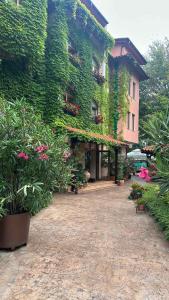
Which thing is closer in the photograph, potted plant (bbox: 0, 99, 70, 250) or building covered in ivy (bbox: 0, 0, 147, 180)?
potted plant (bbox: 0, 99, 70, 250)

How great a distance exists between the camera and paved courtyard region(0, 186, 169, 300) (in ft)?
12.6

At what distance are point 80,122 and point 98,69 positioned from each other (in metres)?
5.40

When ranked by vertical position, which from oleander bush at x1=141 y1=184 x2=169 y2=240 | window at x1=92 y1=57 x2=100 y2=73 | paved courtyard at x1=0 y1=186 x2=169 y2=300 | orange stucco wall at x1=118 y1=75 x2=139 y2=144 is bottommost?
paved courtyard at x1=0 y1=186 x2=169 y2=300

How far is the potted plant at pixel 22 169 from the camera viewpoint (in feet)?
17.1

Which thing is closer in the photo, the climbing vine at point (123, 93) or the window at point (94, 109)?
the window at point (94, 109)

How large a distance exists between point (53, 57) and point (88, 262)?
449 inches

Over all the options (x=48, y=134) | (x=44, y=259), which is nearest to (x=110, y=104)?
(x=48, y=134)

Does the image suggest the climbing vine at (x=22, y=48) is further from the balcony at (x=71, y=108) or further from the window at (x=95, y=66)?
the window at (x=95, y=66)

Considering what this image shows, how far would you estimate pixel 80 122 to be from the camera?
16.1 m

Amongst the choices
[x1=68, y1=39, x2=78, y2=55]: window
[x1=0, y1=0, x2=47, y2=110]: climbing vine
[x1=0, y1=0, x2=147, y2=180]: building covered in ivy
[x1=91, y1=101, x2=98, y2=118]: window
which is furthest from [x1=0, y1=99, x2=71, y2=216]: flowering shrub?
[x1=91, y1=101, x2=98, y2=118]: window

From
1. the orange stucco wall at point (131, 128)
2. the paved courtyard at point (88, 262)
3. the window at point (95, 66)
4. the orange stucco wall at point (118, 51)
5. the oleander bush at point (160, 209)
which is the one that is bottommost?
the paved courtyard at point (88, 262)

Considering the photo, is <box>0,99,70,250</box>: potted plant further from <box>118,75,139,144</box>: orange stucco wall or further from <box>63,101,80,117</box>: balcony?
<box>118,75,139,144</box>: orange stucco wall

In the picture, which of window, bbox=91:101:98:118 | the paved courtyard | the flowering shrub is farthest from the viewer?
window, bbox=91:101:98:118

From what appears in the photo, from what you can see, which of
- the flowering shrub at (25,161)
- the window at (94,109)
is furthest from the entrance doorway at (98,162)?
the flowering shrub at (25,161)
